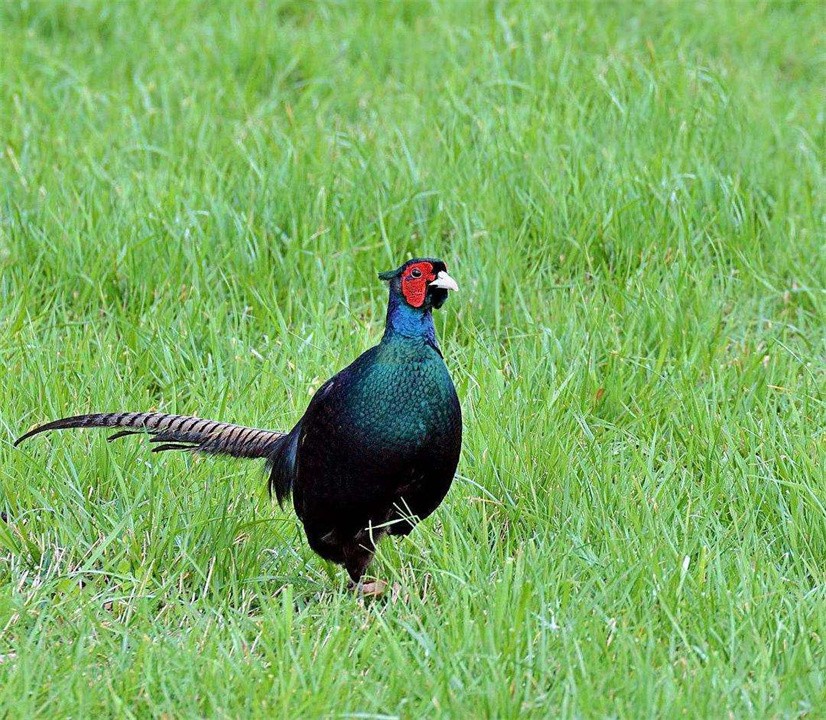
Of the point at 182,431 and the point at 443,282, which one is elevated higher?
the point at 443,282

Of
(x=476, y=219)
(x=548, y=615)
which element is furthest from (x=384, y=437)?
(x=476, y=219)

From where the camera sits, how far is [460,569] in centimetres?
307

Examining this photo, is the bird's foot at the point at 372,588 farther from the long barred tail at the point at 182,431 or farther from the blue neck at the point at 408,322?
the blue neck at the point at 408,322

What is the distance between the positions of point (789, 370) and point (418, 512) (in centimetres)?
147

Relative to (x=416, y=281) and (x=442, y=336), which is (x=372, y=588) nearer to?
(x=416, y=281)

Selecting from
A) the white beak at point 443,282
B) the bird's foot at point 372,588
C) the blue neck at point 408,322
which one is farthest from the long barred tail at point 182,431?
the white beak at point 443,282

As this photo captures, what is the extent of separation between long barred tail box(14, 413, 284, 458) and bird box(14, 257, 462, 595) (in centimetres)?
24

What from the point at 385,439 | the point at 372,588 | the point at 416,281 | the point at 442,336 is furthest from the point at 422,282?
the point at 442,336

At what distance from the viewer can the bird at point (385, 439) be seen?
3.07 meters

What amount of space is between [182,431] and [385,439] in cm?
70

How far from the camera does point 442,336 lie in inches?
172

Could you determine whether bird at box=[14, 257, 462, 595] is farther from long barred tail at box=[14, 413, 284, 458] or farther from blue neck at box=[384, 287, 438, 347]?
long barred tail at box=[14, 413, 284, 458]

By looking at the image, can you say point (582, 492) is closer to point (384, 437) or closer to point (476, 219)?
point (384, 437)

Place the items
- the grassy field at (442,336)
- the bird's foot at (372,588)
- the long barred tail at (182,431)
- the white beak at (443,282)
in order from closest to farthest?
the grassy field at (442,336)
the white beak at (443,282)
the bird's foot at (372,588)
the long barred tail at (182,431)
